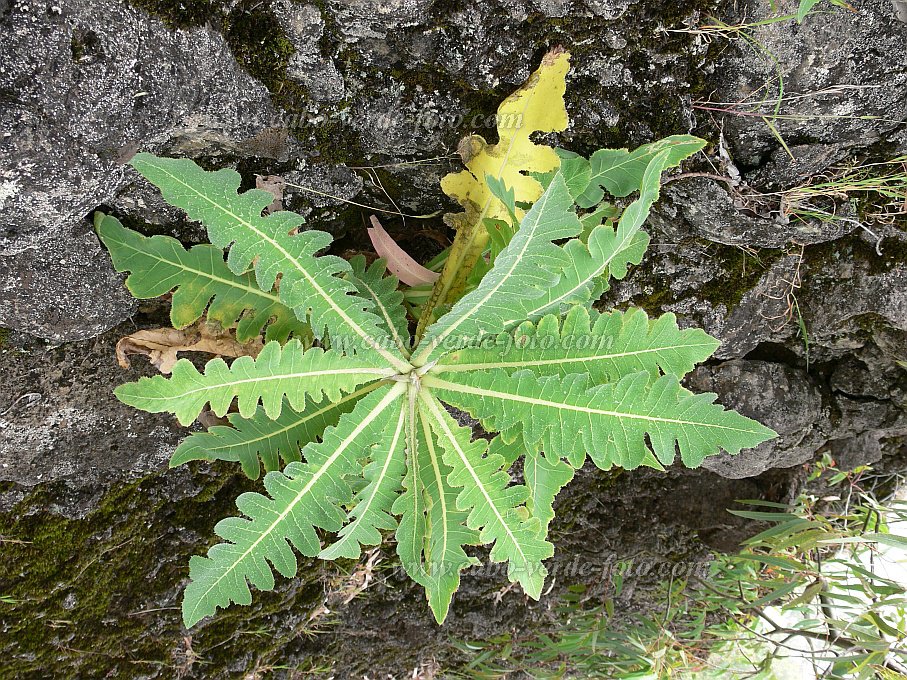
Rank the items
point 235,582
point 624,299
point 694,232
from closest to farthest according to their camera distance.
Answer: point 235,582 → point 694,232 → point 624,299

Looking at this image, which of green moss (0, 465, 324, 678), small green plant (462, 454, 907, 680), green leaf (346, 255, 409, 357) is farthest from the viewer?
small green plant (462, 454, 907, 680)

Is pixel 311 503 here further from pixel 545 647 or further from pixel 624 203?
pixel 545 647

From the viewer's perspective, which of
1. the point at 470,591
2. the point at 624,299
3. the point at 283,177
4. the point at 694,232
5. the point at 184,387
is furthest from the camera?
the point at 470,591

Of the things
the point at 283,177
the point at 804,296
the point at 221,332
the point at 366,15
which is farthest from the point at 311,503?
the point at 804,296

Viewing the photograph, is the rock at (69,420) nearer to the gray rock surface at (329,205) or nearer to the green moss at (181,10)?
the gray rock surface at (329,205)

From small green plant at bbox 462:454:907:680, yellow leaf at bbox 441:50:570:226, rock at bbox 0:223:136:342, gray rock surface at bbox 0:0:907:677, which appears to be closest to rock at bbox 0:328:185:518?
gray rock surface at bbox 0:0:907:677

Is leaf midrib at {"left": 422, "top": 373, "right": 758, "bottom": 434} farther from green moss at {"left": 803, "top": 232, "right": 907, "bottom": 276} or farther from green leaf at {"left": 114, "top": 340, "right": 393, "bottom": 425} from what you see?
green moss at {"left": 803, "top": 232, "right": 907, "bottom": 276}

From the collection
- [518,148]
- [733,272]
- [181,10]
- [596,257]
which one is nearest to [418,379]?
[596,257]
